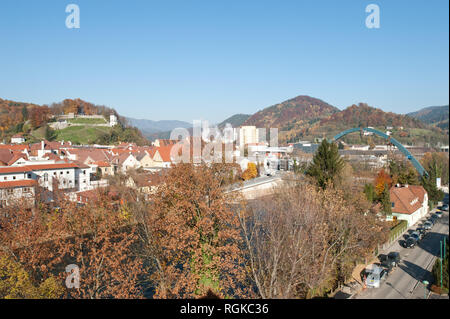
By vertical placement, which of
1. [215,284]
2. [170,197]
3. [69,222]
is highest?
[170,197]

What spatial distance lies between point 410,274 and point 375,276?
5.27ft

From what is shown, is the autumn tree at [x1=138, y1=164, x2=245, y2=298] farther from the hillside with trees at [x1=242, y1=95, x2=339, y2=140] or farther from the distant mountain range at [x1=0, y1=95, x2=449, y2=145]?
the hillside with trees at [x1=242, y1=95, x2=339, y2=140]

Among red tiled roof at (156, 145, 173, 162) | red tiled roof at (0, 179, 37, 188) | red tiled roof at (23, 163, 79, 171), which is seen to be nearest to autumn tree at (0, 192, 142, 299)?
red tiled roof at (0, 179, 37, 188)

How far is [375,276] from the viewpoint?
399 inches

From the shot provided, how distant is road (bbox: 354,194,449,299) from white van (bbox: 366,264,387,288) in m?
0.15

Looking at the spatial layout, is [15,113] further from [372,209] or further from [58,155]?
[372,209]

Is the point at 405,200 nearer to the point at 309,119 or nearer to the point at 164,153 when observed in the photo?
the point at 164,153

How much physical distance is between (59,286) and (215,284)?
3.25 metres

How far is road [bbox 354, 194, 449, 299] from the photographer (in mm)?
9164

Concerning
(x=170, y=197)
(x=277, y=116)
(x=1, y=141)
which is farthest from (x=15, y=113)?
(x=277, y=116)

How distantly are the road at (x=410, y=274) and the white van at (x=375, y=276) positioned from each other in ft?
0.50

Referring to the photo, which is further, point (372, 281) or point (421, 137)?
point (421, 137)

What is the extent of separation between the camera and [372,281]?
9.86 metres

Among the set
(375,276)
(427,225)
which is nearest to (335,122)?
(427,225)
